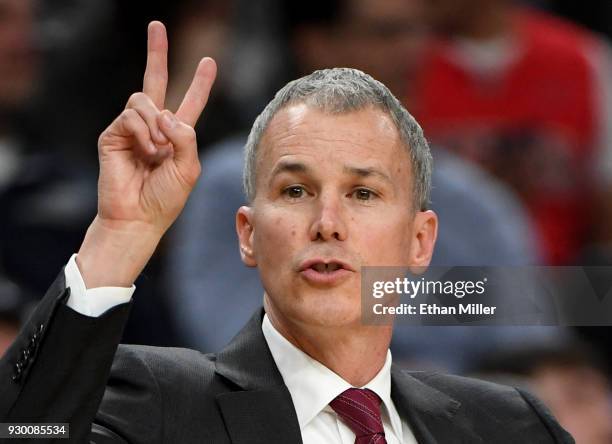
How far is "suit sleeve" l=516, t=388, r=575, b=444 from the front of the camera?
9.70ft

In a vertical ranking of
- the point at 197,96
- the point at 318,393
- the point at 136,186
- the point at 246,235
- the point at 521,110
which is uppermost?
the point at 521,110

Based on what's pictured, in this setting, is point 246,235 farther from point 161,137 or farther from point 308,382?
point 161,137

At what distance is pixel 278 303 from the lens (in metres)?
2.80

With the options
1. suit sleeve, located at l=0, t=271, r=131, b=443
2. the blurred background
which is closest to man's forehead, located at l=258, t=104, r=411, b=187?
suit sleeve, located at l=0, t=271, r=131, b=443

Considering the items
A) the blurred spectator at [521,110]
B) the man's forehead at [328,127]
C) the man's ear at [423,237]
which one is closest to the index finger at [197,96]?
the man's forehead at [328,127]

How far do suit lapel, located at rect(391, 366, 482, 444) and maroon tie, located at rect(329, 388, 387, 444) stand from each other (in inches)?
3.6

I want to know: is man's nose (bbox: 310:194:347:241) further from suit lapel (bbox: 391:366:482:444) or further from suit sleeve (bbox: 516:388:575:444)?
suit sleeve (bbox: 516:388:575:444)

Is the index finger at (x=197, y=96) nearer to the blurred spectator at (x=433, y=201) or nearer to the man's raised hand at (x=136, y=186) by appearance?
the man's raised hand at (x=136, y=186)

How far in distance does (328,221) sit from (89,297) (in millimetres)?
524

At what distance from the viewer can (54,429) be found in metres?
2.32

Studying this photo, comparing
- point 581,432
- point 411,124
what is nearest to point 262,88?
point 581,432

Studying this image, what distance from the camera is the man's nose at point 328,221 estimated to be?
2729 mm

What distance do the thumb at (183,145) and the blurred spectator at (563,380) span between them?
81.0 inches

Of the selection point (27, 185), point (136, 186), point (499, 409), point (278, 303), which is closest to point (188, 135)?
point (136, 186)
